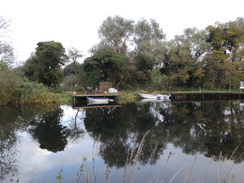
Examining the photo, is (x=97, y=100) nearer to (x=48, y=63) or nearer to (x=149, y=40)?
(x=48, y=63)

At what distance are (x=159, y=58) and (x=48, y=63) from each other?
16.0 metres

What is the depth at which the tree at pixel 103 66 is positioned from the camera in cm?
2914

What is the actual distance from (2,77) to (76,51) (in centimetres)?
1475

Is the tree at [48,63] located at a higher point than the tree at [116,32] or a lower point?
lower

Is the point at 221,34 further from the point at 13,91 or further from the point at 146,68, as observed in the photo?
the point at 13,91

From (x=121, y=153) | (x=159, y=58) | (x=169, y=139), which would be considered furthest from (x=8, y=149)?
(x=159, y=58)

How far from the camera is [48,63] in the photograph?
25.7m

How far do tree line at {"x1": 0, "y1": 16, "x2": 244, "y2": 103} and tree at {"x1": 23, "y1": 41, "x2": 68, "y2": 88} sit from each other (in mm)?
4502

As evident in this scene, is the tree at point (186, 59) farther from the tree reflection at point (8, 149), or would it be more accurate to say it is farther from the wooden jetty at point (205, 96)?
the tree reflection at point (8, 149)

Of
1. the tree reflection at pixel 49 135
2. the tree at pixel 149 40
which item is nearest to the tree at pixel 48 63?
the tree at pixel 149 40

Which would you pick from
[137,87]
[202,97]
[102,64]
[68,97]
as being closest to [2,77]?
[68,97]

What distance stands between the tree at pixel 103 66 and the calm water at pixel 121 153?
1859 centimetres

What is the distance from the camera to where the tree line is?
100 feet

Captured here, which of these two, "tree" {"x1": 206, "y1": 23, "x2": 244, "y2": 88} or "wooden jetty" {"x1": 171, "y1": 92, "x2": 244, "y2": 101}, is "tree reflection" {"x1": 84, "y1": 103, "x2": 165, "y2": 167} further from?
"tree" {"x1": 206, "y1": 23, "x2": 244, "y2": 88}
